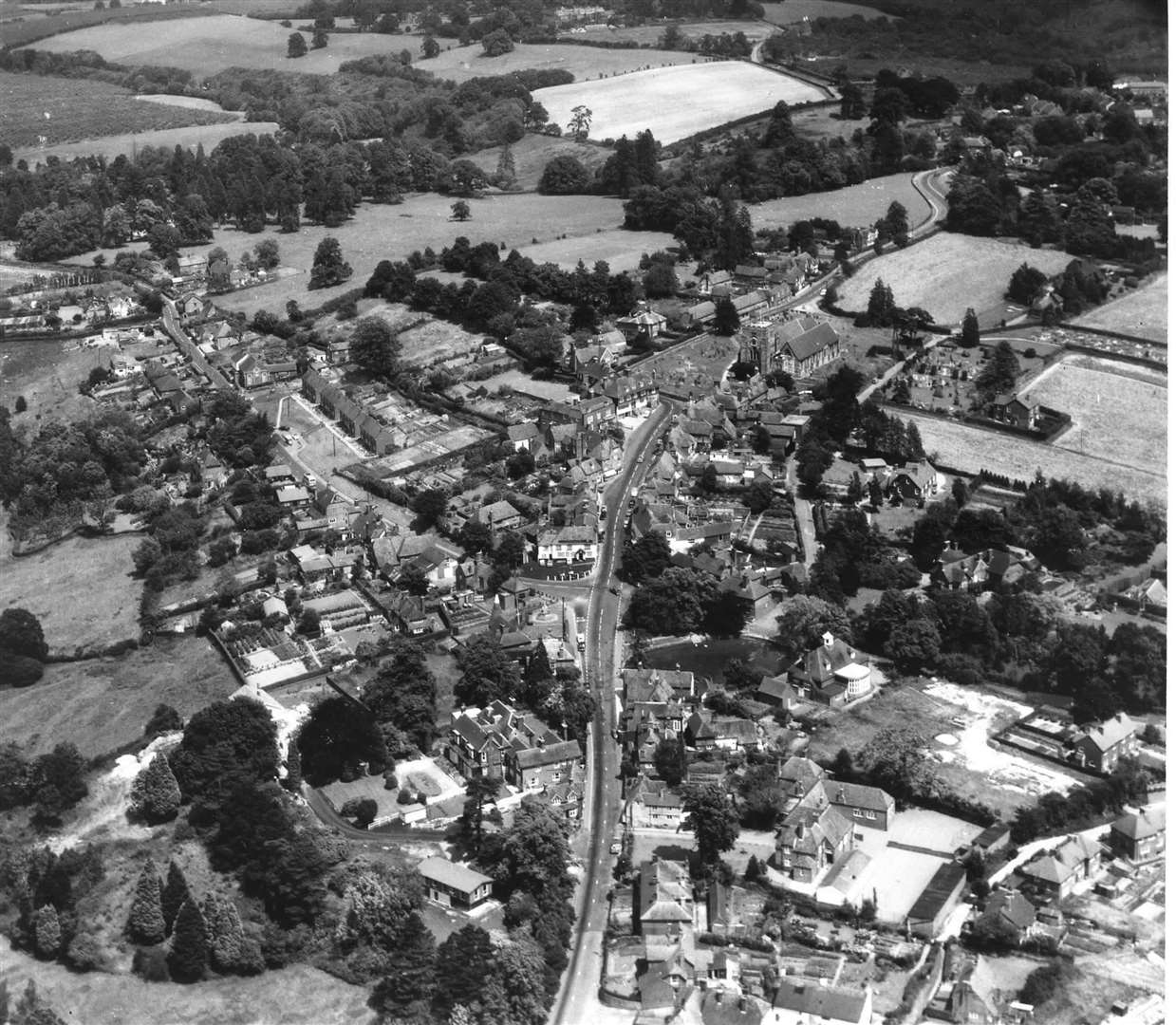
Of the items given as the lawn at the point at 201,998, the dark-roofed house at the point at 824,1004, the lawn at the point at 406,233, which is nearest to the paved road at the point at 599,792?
the dark-roofed house at the point at 824,1004

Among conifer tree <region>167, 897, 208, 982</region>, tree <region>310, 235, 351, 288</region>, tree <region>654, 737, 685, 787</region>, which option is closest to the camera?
conifer tree <region>167, 897, 208, 982</region>

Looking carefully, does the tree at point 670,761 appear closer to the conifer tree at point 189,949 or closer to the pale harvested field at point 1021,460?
the conifer tree at point 189,949

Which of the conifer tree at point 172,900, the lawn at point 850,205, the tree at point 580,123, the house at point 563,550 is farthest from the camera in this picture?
the tree at point 580,123

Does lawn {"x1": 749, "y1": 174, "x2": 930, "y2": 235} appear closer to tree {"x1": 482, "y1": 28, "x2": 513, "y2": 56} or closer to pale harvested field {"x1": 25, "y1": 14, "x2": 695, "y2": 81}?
pale harvested field {"x1": 25, "y1": 14, "x2": 695, "y2": 81}

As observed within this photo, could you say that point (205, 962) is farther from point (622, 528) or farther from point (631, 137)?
point (631, 137)

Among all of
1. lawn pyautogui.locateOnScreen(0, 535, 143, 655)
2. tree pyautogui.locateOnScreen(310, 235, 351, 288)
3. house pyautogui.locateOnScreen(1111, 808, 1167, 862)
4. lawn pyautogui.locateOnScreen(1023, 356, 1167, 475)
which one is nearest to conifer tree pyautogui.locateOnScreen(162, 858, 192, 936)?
lawn pyautogui.locateOnScreen(0, 535, 143, 655)

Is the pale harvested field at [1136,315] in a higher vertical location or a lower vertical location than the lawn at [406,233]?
higher

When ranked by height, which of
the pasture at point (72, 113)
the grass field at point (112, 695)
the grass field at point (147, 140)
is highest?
the pasture at point (72, 113)
